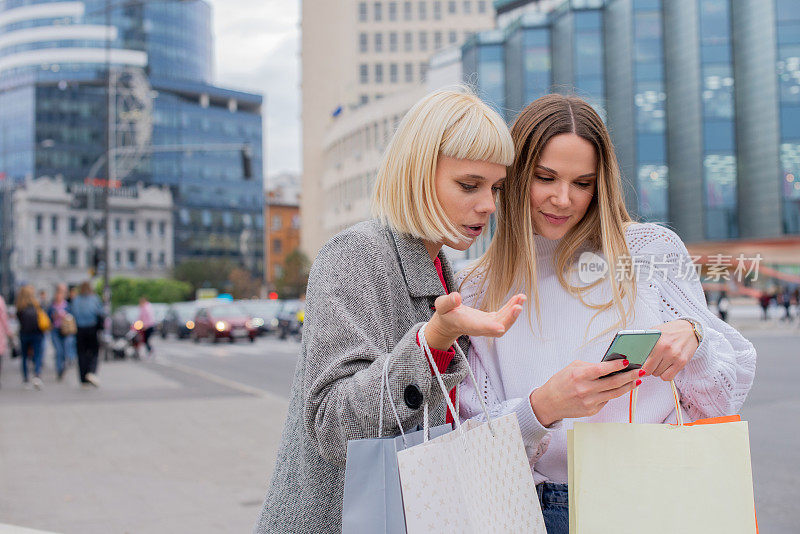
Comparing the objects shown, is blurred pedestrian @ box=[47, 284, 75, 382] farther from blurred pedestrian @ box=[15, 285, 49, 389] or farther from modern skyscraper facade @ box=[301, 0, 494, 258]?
modern skyscraper facade @ box=[301, 0, 494, 258]

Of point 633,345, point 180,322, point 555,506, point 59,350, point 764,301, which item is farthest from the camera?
point 180,322

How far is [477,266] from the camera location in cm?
235

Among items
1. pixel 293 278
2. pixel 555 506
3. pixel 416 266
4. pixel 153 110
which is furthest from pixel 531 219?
pixel 153 110

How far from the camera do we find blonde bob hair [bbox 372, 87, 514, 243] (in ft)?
6.07

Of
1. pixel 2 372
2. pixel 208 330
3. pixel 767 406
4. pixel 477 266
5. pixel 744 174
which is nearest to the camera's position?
pixel 477 266

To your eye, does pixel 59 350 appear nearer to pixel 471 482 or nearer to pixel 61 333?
pixel 61 333

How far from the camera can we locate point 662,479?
1.68 meters

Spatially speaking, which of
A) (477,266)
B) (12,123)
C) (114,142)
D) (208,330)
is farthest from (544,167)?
(12,123)

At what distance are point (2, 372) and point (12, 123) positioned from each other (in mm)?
101422

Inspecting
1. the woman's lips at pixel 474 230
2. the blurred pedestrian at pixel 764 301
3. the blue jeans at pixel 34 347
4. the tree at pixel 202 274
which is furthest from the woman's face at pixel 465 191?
the tree at pixel 202 274

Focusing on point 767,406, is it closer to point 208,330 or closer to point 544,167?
point 544,167

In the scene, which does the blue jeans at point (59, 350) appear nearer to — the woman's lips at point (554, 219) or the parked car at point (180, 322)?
the woman's lips at point (554, 219)

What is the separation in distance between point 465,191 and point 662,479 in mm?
717

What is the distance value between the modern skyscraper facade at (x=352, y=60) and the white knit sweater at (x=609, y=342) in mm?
71935
